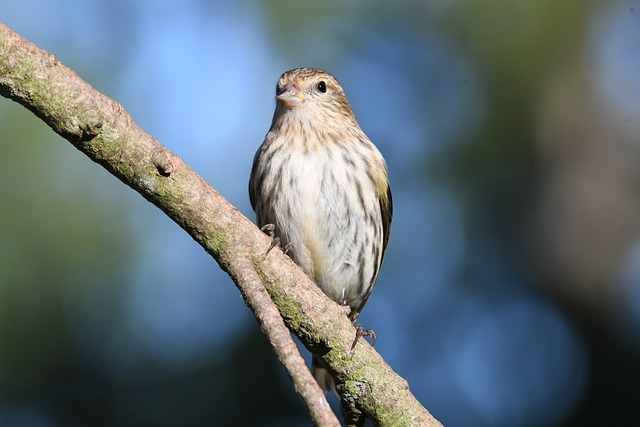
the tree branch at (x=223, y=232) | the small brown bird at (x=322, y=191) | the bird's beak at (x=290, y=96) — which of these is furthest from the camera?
the bird's beak at (x=290, y=96)

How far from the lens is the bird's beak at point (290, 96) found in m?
4.50

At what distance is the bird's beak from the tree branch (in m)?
1.57

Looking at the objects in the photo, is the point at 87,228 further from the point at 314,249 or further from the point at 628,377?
the point at 628,377

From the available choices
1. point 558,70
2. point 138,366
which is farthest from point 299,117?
point 558,70

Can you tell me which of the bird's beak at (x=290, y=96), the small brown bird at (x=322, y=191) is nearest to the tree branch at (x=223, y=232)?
the small brown bird at (x=322, y=191)

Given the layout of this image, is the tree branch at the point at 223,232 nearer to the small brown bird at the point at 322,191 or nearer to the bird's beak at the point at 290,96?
the small brown bird at the point at 322,191

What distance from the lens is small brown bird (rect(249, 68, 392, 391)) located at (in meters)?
4.15

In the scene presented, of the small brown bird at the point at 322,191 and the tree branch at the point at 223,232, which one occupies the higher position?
the small brown bird at the point at 322,191

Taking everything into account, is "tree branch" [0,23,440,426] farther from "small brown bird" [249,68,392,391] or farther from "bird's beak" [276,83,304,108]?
"bird's beak" [276,83,304,108]

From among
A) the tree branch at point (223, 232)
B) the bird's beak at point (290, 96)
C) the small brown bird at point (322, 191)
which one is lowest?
the tree branch at point (223, 232)

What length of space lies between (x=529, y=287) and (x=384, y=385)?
13.9 feet

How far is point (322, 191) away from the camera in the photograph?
4.16 meters

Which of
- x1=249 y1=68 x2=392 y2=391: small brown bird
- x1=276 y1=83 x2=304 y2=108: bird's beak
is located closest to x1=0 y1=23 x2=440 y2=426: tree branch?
x1=249 y1=68 x2=392 y2=391: small brown bird

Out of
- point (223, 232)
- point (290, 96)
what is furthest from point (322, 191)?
point (223, 232)
